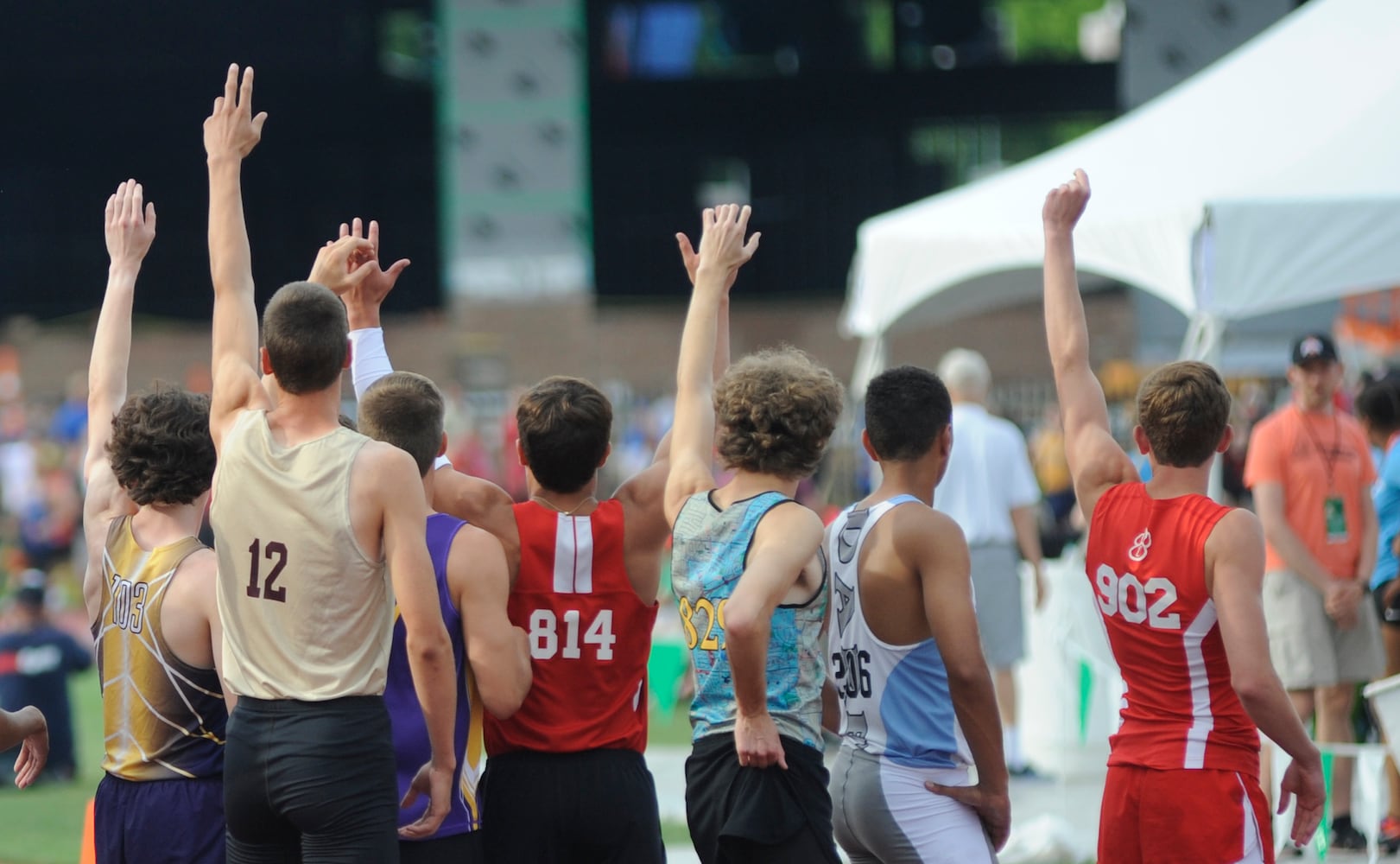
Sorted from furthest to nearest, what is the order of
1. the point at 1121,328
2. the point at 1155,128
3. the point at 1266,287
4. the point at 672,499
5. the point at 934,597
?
the point at 1121,328 < the point at 1155,128 < the point at 1266,287 < the point at 672,499 < the point at 934,597

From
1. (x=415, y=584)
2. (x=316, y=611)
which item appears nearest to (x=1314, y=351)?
(x=415, y=584)

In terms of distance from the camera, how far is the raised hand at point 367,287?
173 inches

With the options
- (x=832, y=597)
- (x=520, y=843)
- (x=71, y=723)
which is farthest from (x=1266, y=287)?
(x=71, y=723)

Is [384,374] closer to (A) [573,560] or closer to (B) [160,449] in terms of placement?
(B) [160,449]

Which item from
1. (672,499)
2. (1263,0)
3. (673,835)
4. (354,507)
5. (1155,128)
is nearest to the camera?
(354,507)

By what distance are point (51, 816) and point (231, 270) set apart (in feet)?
19.5

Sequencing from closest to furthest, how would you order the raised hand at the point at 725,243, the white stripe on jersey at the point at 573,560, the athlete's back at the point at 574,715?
the athlete's back at the point at 574,715
the white stripe on jersey at the point at 573,560
the raised hand at the point at 725,243

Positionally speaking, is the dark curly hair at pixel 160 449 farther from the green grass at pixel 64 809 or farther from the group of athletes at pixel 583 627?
the green grass at pixel 64 809

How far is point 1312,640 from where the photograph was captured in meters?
6.70

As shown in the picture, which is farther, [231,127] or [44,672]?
[44,672]

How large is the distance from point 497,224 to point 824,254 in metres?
6.85

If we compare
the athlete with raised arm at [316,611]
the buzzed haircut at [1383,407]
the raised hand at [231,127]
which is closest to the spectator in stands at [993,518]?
the buzzed haircut at [1383,407]

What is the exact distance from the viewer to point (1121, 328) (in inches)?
1241

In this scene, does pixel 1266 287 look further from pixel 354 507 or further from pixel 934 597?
pixel 354 507
